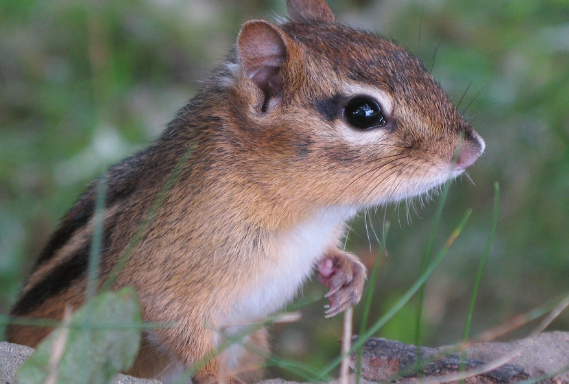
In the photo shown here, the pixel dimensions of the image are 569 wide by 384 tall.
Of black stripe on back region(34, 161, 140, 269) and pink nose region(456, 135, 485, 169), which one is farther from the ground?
pink nose region(456, 135, 485, 169)

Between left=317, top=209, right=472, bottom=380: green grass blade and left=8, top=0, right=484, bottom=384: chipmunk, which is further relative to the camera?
left=8, top=0, right=484, bottom=384: chipmunk

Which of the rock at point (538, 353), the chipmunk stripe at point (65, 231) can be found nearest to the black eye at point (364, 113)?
the rock at point (538, 353)

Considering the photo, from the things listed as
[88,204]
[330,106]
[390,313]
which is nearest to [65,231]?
[88,204]

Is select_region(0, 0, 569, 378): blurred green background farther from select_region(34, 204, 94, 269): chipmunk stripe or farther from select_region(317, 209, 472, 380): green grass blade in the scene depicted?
Result: select_region(317, 209, 472, 380): green grass blade

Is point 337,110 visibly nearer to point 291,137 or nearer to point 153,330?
point 291,137

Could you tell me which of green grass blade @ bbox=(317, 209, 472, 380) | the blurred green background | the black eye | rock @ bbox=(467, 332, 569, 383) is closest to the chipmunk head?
the black eye

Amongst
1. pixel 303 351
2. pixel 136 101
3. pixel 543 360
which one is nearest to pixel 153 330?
pixel 543 360

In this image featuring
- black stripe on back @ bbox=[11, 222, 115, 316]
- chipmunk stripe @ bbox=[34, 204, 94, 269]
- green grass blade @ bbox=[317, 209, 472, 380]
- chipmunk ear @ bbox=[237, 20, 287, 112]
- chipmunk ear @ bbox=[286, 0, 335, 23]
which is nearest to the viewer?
green grass blade @ bbox=[317, 209, 472, 380]
